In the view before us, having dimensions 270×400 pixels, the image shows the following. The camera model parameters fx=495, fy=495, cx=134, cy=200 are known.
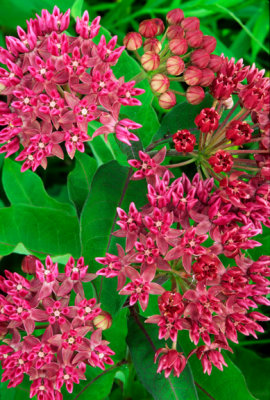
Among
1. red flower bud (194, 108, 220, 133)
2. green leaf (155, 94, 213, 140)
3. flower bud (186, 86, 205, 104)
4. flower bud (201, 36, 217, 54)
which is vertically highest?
flower bud (201, 36, 217, 54)

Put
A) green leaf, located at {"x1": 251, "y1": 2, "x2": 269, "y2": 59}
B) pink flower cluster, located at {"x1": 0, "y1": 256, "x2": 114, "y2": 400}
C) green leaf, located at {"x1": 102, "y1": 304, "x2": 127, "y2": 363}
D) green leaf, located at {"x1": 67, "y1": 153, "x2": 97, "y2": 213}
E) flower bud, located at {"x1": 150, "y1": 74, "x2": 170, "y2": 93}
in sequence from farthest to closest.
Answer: green leaf, located at {"x1": 251, "y1": 2, "x2": 269, "y2": 59} → green leaf, located at {"x1": 67, "y1": 153, "x2": 97, "y2": 213} → green leaf, located at {"x1": 102, "y1": 304, "x2": 127, "y2": 363} → flower bud, located at {"x1": 150, "y1": 74, "x2": 170, "y2": 93} → pink flower cluster, located at {"x1": 0, "y1": 256, "x2": 114, "y2": 400}

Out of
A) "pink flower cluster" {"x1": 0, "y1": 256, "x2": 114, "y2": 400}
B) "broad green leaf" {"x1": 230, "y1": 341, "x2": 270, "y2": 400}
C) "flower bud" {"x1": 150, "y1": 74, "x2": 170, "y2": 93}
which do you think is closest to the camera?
"pink flower cluster" {"x1": 0, "y1": 256, "x2": 114, "y2": 400}

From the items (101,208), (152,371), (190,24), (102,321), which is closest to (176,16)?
(190,24)

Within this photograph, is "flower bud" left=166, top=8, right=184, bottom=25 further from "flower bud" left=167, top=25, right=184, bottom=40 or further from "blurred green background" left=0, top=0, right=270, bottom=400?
"blurred green background" left=0, top=0, right=270, bottom=400

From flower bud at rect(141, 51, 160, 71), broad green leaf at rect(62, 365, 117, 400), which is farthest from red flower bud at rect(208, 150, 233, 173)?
broad green leaf at rect(62, 365, 117, 400)

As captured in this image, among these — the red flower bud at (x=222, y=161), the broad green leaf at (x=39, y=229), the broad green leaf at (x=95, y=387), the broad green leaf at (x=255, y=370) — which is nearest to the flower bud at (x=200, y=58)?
the red flower bud at (x=222, y=161)

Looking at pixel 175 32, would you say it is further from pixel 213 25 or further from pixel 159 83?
pixel 213 25

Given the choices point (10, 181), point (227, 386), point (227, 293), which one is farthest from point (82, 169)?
point (227, 386)

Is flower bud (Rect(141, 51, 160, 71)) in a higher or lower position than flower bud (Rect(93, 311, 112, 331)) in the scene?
higher
